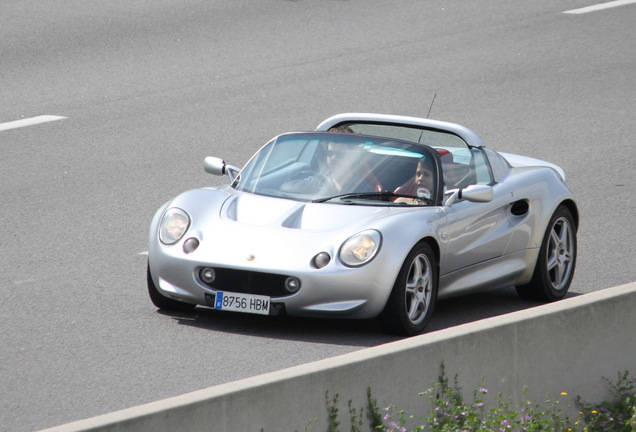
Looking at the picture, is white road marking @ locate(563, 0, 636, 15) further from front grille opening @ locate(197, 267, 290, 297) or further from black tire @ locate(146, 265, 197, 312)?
front grille opening @ locate(197, 267, 290, 297)

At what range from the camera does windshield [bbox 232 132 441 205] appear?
28.0 feet

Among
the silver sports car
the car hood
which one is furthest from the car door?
the car hood

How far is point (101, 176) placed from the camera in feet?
40.1

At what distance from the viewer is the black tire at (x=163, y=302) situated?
8.26 metres

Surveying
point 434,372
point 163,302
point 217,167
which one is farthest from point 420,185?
point 434,372

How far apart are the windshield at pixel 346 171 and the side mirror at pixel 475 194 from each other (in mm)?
120

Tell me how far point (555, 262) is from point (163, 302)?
9.69 ft

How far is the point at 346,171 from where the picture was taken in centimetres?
866

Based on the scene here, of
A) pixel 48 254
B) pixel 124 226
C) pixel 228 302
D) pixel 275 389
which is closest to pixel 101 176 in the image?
pixel 124 226

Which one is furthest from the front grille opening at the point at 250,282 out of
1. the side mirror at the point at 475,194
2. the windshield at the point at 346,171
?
the side mirror at the point at 475,194

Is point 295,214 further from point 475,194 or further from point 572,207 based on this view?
point 572,207

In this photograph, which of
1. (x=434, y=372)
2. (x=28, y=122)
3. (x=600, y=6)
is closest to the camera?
(x=434, y=372)

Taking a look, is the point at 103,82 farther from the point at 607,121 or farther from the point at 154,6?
the point at 607,121

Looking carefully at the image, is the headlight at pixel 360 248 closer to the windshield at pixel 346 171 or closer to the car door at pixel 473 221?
the windshield at pixel 346 171
